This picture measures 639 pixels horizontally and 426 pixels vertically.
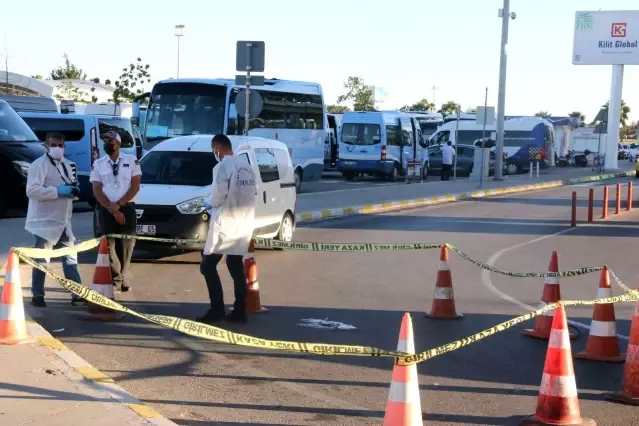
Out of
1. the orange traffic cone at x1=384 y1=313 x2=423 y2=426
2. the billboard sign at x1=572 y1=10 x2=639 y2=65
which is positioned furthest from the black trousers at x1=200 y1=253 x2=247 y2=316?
the billboard sign at x1=572 y1=10 x2=639 y2=65

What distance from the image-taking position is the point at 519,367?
8.03 metres

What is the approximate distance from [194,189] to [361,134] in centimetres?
2697

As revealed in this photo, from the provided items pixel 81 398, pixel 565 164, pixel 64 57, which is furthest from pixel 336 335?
pixel 64 57

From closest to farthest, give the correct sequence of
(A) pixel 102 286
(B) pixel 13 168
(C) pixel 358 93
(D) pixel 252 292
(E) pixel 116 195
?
(A) pixel 102 286
(D) pixel 252 292
(E) pixel 116 195
(B) pixel 13 168
(C) pixel 358 93

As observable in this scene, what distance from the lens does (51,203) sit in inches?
376

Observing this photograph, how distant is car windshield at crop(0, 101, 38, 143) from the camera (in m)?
18.3

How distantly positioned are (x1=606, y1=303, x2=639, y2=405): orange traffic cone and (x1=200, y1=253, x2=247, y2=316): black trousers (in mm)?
3782

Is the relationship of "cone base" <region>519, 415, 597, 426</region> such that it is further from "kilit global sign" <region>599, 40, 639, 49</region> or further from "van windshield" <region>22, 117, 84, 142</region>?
"kilit global sign" <region>599, 40, 639, 49</region>

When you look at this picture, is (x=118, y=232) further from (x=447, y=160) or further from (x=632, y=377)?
(x=447, y=160)

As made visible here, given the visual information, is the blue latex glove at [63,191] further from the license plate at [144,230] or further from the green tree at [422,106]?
the green tree at [422,106]

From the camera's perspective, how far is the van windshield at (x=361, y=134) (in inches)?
1577

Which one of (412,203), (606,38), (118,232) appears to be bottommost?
(412,203)

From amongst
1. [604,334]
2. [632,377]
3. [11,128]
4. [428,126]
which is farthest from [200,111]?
[428,126]

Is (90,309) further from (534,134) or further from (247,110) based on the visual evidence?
(534,134)
